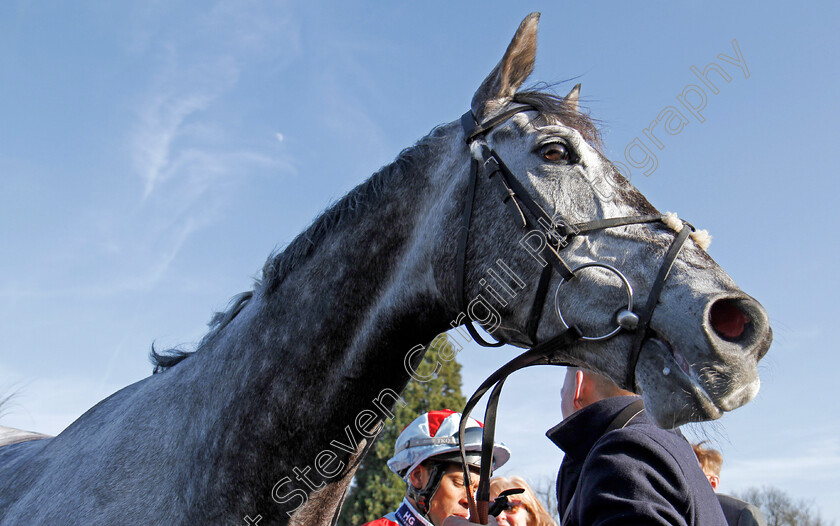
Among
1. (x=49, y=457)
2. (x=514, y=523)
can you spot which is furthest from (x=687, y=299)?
(x=49, y=457)

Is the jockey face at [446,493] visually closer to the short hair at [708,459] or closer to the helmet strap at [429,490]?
the helmet strap at [429,490]

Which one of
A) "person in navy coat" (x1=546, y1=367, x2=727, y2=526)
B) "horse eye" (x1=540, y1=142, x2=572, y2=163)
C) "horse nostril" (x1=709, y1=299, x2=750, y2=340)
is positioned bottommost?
"person in navy coat" (x1=546, y1=367, x2=727, y2=526)

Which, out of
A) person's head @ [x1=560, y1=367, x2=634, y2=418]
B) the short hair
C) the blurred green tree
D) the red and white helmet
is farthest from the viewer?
the blurred green tree

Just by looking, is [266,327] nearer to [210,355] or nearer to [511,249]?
[210,355]

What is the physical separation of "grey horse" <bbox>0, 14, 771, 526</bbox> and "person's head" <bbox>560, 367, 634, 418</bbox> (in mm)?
1185

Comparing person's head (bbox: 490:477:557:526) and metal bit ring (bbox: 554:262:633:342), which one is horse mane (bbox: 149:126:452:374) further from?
person's head (bbox: 490:477:557:526)

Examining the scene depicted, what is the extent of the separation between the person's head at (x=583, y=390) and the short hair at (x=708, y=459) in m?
1.15

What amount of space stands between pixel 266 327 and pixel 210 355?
362 millimetres

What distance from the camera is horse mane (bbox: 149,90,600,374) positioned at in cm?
275

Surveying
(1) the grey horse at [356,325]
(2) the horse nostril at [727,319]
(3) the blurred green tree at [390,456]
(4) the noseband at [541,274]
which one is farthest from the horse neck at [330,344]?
(3) the blurred green tree at [390,456]

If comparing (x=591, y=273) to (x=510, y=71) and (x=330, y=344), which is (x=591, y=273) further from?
(x=510, y=71)

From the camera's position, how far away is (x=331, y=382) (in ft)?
7.99

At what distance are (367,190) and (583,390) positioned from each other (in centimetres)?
178

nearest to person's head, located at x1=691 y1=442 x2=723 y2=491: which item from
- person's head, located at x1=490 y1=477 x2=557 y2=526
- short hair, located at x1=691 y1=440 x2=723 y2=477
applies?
short hair, located at x1=691 y1=440 x2=723 y2=477
